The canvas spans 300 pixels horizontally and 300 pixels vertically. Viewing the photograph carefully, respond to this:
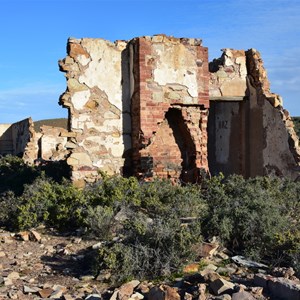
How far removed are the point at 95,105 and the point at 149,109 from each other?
3.73 ft

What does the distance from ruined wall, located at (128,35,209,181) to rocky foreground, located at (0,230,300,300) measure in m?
→ 3.89

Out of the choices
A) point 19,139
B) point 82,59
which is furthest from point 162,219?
point 19,139

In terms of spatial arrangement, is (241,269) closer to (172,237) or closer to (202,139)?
(172,237)

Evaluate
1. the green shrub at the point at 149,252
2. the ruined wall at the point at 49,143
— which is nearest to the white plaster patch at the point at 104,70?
the green shrub at the point at 149,252

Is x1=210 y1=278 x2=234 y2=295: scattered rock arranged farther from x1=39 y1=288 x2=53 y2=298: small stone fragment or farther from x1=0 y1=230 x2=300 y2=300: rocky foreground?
x1=39 y1=288 x2=53 y2=298: small stone fragment

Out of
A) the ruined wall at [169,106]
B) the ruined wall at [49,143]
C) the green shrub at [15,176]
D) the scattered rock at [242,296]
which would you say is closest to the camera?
the scattered rock at [242,296]

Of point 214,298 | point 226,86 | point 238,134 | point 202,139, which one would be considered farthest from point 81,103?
point 214,298

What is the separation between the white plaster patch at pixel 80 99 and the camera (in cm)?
1055

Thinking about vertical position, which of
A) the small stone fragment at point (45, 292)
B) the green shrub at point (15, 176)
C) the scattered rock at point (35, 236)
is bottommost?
the small stone fragment at point (45, 292)

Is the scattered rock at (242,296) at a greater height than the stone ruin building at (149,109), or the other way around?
the stone ruin building at (149,109)

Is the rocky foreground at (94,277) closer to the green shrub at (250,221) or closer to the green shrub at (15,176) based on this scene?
the green shrub at (250,221)

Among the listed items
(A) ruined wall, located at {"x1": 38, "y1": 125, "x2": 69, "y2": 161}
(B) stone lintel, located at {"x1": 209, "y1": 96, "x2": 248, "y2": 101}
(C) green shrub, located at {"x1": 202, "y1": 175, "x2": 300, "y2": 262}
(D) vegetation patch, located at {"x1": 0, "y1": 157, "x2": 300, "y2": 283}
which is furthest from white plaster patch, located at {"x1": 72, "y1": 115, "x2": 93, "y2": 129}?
(A) ruined wall, located at {"x1": 38, "y1": 125, "x2": 69, "y2": 161}

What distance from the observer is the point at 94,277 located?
Answer: 227 inches

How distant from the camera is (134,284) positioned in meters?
5.38
